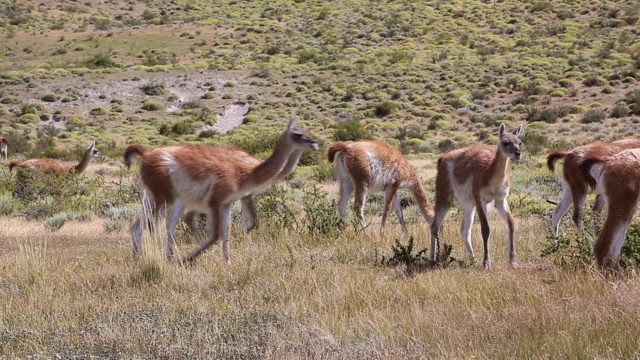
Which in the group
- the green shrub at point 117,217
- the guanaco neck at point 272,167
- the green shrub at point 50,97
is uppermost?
the guanaco neck at point 272,167

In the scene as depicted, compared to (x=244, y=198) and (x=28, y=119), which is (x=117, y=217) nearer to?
(x=244, y=198)

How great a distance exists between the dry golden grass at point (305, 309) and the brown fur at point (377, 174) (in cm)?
266

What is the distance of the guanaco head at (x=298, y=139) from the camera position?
8659 mm

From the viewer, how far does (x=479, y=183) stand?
8.49 m

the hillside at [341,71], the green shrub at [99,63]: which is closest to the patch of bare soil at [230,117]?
the hillside at [341,71]

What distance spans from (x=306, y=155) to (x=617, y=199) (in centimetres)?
1946

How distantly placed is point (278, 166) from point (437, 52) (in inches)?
1990

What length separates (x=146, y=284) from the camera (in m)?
7.08

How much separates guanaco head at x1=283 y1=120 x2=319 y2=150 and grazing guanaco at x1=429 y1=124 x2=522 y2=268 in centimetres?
170

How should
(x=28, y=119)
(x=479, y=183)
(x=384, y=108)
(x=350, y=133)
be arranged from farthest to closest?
(x=384, y=108) → (x=28, y=119) → (x=350, y=133) → (x=479, y=183)

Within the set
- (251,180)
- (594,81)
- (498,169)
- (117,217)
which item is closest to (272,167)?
(251,180)

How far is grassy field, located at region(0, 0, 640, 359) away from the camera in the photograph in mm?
5465

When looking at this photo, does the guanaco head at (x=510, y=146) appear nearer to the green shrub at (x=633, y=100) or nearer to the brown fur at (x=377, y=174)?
the brown fur at (x=377, y=174)

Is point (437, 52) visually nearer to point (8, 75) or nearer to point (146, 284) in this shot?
point (8, 75)
